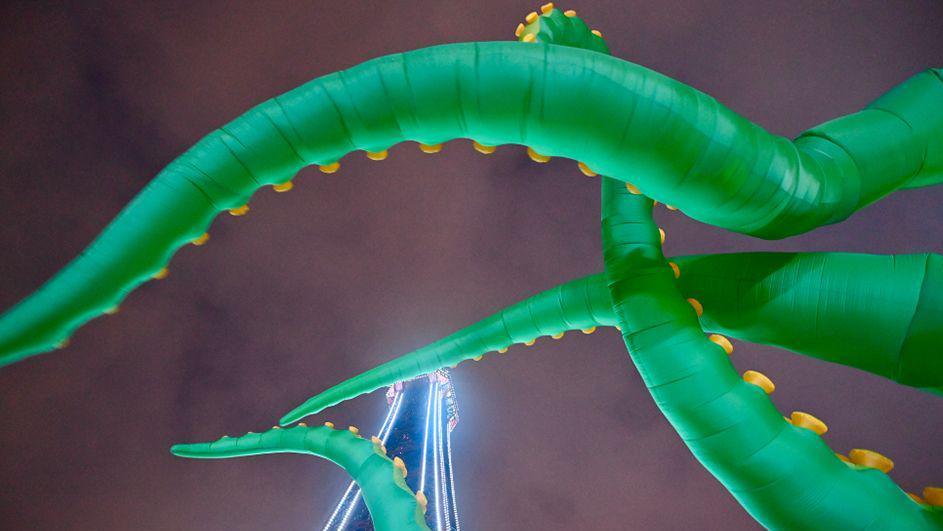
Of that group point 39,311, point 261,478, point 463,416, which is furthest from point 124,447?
point 39,311

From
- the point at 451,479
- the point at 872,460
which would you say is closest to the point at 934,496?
the point at 872,460

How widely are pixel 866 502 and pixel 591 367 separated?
451 centimetres

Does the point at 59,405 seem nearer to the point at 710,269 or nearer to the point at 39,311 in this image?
the point at 39,311

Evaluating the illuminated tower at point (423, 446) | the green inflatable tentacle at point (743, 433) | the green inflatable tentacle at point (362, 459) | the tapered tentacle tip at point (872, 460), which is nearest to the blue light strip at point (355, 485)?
the illuminated tower at point (423, 446)

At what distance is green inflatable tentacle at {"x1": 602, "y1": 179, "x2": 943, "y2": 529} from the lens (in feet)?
4.14

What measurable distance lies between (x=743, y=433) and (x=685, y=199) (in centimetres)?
82

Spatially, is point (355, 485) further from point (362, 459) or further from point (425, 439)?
point (362, 459)

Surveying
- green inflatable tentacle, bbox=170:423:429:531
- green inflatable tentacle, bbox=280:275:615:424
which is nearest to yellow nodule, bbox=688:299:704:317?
green inflatable tentacle, bbox=280:275:615:424

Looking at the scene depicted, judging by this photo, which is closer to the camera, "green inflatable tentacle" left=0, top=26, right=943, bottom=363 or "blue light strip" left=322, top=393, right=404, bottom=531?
"green inflatable tentacle" left=0, top=26, right=943, bottom=363

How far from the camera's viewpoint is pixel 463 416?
6.35 m

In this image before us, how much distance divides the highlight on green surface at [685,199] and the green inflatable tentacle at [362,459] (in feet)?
4.65

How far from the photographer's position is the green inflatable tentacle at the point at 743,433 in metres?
1.26

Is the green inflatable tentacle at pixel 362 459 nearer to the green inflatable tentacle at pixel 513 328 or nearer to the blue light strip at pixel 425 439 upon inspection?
the green inflatable tentacle at pixel 513 328

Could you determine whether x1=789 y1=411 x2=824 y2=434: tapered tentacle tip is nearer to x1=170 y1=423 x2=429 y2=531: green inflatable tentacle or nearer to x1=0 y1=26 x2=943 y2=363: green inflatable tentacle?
x1=0 y1=26 x2=943 y2=363: green inflatable tentacle
